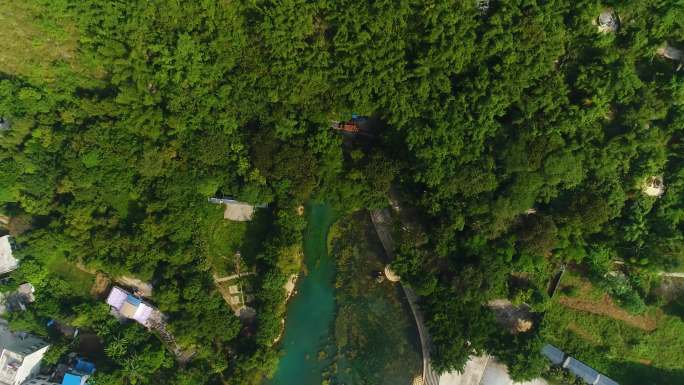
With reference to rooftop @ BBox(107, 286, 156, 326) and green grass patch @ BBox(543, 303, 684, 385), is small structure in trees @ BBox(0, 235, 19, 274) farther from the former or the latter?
green grass patch @ BBox(543, 303, 684, 385)

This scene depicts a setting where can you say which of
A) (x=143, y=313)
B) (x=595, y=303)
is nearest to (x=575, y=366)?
(x=595, y=303)

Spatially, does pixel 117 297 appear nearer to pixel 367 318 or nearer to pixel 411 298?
pixel 367 318

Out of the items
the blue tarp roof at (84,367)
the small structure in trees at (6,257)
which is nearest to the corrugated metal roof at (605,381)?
the blue tarp roof at (84,367)

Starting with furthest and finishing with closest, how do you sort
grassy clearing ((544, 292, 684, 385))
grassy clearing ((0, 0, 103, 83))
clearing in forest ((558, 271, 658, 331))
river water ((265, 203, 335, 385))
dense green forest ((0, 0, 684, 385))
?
river water ((265, 203, 335, 385))
clearing in forest ((558, 271, 658, 331))
grassy clearing ((544, 292, 684, 385))
grassy clearing ((0, 0, 103, 83))
dense green forest ((0, 0, 684, 385))

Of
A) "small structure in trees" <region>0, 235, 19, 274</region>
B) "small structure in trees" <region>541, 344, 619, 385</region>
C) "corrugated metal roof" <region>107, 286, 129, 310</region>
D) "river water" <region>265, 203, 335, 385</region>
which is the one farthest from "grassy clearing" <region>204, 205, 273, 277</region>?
"small structure in trees" <region>541, 344, 619, 385</region>

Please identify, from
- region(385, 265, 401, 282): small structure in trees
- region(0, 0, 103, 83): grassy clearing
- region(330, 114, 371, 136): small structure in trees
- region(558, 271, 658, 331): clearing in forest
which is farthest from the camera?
region(385, 265, 401, 282): small structure in trees

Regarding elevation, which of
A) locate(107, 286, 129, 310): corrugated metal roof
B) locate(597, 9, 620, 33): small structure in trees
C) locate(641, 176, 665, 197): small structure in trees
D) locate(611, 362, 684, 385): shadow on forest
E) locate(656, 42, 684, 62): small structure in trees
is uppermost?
locate(597, 9, 620, 33): small structure in trees

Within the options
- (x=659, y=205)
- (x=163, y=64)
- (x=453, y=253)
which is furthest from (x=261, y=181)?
(x=659, y=205)
